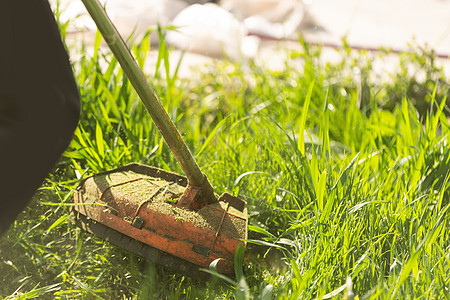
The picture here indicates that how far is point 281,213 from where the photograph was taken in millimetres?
2092

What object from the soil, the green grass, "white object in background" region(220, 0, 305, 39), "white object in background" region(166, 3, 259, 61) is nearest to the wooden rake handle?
the soil

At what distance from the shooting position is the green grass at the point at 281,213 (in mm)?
1658

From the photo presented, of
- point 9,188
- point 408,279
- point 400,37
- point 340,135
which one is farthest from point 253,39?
point 9,188

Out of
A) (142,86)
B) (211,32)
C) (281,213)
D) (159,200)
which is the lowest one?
(281,213)

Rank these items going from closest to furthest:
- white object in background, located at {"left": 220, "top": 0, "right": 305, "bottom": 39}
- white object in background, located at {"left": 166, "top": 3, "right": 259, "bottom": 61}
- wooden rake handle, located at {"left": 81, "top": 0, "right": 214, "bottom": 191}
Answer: wooden rake handle, located at {"left": 81, "top": 0, "right": 214, "bottom": 191}
white object in background, located at {"left": 166, "top": 3, "right": 259, "bottom": 61}
white object in background, located at {"left": 220, "top": 0, "right": 305, "bottom": 39}

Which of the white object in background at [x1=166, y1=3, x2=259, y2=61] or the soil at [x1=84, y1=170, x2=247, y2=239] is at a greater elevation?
the white object in background at [x1=166, y1=3, x2=259, y2=61]

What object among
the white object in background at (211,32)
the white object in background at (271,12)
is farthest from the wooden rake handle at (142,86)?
the white object in background at (271,12)

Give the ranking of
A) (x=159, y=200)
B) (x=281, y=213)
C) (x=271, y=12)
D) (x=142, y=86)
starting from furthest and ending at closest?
(x=271, y=12)
(x=281, y=213)
(x=159, y=200)
(x=142, y=86)

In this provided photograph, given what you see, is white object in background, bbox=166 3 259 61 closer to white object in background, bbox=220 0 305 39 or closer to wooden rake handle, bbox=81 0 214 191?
white object in background, bbox=220 0 305 39

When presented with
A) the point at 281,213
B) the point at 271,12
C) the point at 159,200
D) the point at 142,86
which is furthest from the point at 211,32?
the point at 142,86

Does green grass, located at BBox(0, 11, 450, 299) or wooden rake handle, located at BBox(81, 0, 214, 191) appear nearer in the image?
wooden rake handle, located at BBox(81, 0, 214, 191)

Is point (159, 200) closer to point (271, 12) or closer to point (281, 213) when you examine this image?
point (281, 213)

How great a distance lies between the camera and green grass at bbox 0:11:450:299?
65.3 inches

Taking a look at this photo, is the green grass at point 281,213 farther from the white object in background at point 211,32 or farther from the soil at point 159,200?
the white object in background at point 211,32
